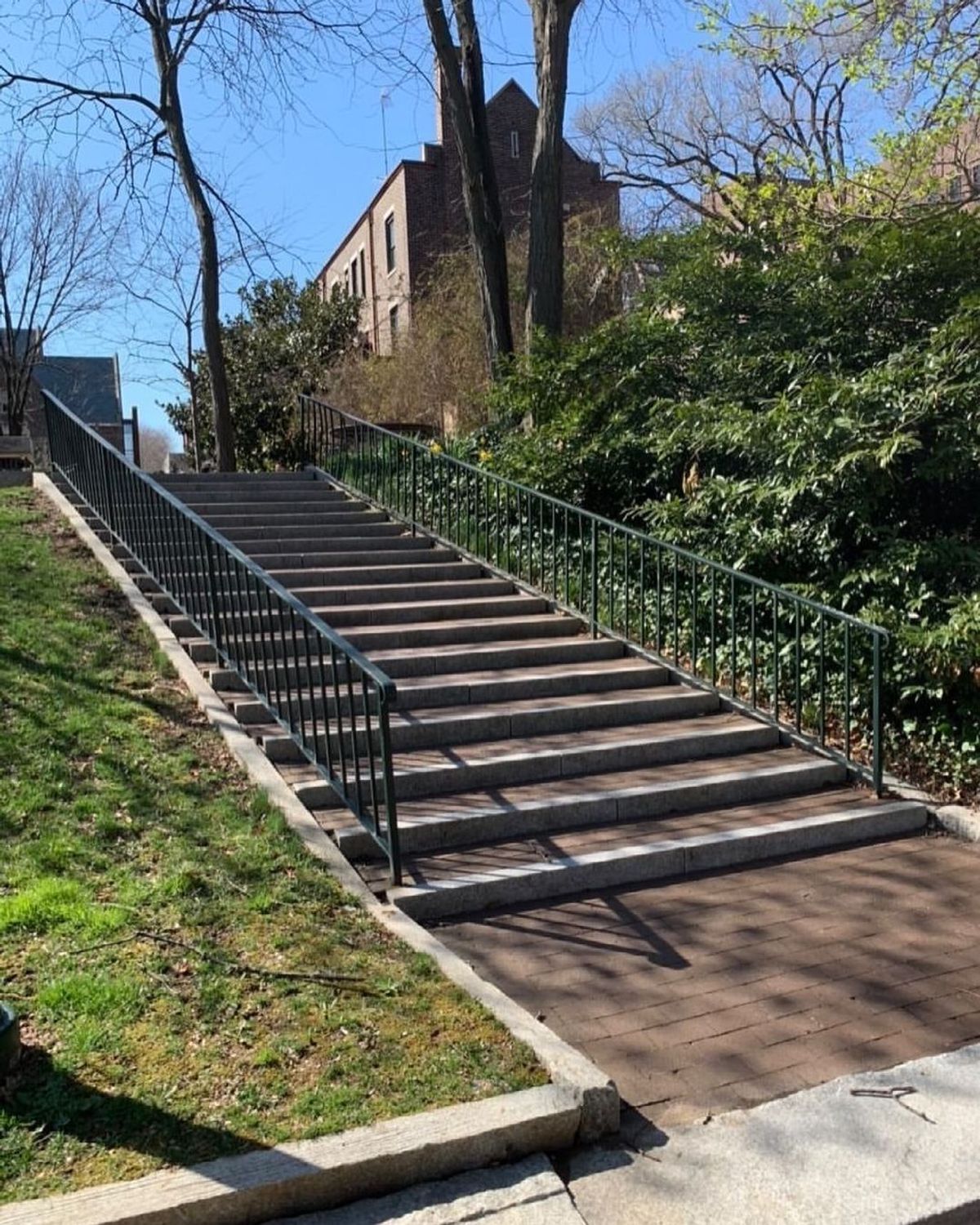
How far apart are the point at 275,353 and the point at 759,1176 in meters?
19.1

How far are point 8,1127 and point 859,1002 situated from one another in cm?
279

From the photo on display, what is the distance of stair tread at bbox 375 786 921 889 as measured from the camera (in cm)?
453

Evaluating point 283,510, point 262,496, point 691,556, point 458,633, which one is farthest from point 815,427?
point 262,496

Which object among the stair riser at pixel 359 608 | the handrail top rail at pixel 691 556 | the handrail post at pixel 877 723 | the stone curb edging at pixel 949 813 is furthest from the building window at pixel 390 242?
the stone curb edging at pixel 949 813

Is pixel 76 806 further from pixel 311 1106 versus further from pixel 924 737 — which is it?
pixel 924 737

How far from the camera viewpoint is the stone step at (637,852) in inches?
173

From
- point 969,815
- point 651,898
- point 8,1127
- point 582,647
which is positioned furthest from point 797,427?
point 8,1127

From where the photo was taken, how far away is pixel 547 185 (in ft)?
36.3

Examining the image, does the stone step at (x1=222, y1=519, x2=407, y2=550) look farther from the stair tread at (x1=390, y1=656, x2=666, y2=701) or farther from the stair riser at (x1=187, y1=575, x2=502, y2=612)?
the stair tread at (x1=390, y1=656, x2=666, y2=701)

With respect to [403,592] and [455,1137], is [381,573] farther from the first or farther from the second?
[455,1137]

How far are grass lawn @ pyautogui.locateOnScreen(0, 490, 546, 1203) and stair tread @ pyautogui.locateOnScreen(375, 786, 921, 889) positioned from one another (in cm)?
55

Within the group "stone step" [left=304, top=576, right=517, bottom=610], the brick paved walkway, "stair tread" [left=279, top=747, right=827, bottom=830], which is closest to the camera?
the brick paved walkway

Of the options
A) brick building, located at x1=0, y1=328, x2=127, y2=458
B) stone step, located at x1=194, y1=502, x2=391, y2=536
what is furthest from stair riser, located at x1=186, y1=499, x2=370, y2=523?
brick building, located at x1=0, y1=328, x2=127, y2=458

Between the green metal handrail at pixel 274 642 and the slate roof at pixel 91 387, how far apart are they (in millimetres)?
32699
